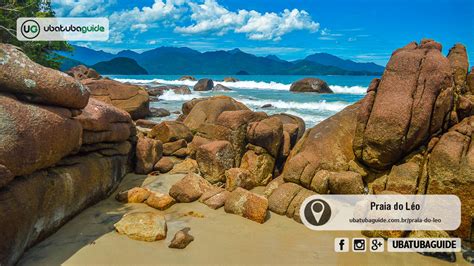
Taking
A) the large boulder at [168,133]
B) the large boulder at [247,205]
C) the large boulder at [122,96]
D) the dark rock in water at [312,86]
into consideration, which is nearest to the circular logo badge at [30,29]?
the large boulder at [122,96]

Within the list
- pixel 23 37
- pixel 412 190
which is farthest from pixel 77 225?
pixel 23 37

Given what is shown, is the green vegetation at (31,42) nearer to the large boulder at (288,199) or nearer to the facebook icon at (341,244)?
the large boulder at (288,199)

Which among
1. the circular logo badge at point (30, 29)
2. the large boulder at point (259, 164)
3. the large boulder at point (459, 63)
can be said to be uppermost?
the circular logo badge at point (30, 29)

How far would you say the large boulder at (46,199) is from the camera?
17.3 ft

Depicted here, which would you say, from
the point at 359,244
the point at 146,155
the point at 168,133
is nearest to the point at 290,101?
the point at 168,133

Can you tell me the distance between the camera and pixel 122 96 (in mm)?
21125

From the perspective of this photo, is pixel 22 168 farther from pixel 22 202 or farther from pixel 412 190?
pixel 412 190

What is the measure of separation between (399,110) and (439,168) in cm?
152

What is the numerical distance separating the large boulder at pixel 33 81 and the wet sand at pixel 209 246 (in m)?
2.51

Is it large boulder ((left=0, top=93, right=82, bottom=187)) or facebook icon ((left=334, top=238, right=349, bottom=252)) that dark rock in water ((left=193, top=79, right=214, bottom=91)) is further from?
facebook icon ((left=334, top=238, right=349, bottom=252))

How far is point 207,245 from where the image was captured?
645cm

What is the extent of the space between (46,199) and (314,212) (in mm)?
5305

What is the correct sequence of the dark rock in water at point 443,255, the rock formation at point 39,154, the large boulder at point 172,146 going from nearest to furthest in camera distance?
the rock formation at point 39,154 → the dark rock in water at point 443,255 → the large boulder at point 172,146

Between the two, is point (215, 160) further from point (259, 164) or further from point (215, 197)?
point (215, 197)
